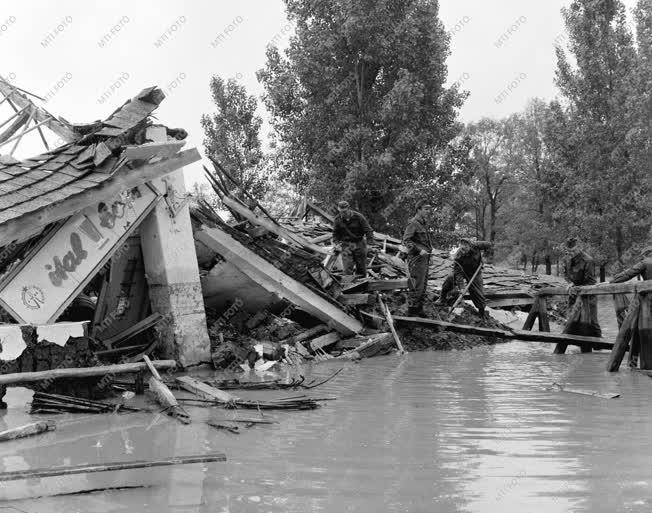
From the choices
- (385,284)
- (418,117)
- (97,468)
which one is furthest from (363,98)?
(97,468)

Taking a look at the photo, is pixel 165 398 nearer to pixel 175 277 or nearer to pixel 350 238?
Answer: pixel 175 277

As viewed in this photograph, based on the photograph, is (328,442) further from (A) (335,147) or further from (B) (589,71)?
(B) (589,71)

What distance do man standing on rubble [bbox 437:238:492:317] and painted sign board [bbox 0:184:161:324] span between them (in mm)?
7796

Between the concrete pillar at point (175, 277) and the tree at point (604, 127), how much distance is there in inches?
920

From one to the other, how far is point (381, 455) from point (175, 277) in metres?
5.94

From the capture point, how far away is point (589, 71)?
29.6m

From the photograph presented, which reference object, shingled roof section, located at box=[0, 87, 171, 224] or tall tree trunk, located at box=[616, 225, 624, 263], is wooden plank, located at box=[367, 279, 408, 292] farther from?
tall tree trunk, located at box=[616, 225, 624, 263]

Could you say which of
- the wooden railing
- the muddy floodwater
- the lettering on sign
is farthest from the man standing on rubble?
the lettering on sign

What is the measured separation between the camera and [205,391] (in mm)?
7910

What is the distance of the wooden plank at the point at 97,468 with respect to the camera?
459cm

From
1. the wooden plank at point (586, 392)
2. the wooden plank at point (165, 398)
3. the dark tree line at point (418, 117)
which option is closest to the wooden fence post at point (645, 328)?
the wooden plank at point (586, 392)

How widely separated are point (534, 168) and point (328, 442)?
45819mm

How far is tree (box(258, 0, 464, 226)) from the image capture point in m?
28.3

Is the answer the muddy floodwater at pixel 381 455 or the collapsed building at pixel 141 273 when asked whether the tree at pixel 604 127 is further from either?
the muddy floodwater at pixel 381 455
